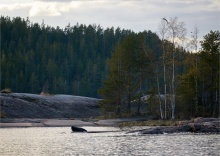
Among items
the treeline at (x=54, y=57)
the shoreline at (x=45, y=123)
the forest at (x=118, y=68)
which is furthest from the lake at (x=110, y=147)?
the treeline at (x=54, y=57)

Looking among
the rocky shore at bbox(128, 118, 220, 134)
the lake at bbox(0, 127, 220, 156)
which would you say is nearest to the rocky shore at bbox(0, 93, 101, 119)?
the rocky shore at bbox(128, 118, 220, 134)

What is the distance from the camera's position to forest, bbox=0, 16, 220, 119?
57438 millimetres

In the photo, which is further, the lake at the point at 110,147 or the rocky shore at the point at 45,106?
the rocky shore at the point at 45,106

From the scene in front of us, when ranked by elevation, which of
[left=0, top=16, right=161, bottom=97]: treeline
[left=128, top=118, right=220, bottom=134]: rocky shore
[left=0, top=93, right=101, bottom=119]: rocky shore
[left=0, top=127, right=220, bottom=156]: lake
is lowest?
[left=0, top=127, right=220, bottom=156]: lake

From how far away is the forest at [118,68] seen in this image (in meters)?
57.4

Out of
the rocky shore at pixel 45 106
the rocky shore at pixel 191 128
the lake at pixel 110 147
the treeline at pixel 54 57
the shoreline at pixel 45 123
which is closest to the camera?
the lake at pixel 110 147

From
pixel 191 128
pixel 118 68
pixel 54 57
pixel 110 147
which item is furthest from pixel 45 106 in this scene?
pixel 54 57

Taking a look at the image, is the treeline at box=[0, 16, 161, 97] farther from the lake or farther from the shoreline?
the lake

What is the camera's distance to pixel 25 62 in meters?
134

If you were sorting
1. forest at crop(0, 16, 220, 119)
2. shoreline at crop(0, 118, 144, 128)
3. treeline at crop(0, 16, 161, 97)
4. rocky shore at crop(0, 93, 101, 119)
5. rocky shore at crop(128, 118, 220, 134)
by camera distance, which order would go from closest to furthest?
rocky shore at crop(128, 118, 220, 134) → shoreline at crop(0, 118, 144, 128) → forest at crop(0, 16, 220, 119) → rocky shore at crop(0, 93, 101, 119) → treeline at crop(0, 16, 161, 97)

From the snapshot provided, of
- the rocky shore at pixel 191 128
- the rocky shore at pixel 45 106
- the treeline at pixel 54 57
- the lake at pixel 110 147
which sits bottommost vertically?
the lake at pixel 110 147

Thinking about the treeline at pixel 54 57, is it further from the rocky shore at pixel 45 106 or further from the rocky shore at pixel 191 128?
the rocky shore at pixel 191 128

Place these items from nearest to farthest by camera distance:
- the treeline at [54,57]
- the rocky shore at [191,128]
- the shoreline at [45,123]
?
the rocky shore at [191,128] < the shoreline at [45,123] < the treeline at [54,57]

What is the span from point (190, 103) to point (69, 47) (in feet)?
364
